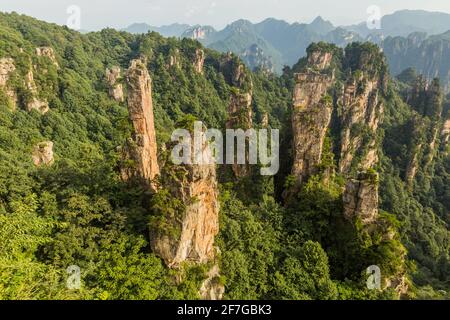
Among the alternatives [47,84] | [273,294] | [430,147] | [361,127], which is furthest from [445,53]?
[273,294]

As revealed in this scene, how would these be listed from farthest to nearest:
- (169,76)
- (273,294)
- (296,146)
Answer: (169,76) < (296,146) < (273,294)

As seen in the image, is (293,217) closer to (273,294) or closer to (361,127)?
(273,294)

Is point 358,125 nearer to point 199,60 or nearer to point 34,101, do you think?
point 199,60

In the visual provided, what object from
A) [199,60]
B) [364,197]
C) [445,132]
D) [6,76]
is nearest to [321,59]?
[199,60]

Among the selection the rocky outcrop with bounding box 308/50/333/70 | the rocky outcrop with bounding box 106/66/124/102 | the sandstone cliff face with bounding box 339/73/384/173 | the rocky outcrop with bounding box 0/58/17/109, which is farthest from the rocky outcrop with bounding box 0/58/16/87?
the rocky outcrop with bounding box 308/50/333/70

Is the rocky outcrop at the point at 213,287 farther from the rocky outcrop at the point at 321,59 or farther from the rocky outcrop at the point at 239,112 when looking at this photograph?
the rocky outcrop at the point at 321,59

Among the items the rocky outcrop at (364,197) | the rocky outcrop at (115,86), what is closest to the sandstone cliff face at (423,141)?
the rocky outcrop at (364,197)
